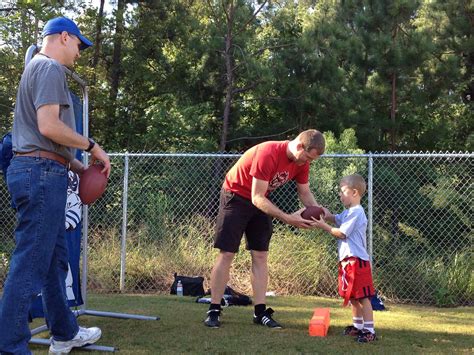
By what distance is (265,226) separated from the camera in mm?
4781

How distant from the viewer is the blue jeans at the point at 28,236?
3.06 m

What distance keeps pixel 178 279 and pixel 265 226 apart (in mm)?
2524

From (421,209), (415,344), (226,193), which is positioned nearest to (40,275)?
(226,193)

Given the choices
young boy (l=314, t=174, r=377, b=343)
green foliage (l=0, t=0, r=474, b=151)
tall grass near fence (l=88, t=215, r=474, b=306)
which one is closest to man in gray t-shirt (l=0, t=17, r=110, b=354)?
young boy (l=314, t=174, r=377, b=343)

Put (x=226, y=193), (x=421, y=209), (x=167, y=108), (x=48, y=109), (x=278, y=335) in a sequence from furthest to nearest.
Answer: (x=167, y=108), (x=421, y=209), (x=226, y=193), (x=278, y=335), (x=48, y=109)

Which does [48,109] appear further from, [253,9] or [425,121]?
[425,121]

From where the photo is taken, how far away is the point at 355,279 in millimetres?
4320

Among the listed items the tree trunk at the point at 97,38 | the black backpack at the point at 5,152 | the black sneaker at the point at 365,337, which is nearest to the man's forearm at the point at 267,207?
the black sneaker at the point at 365,337

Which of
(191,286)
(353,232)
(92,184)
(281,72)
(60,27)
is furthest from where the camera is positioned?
(281,72)

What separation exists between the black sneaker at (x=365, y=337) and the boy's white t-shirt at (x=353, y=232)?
0.55m

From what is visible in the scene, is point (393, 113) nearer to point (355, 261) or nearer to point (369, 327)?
point (355, 261)

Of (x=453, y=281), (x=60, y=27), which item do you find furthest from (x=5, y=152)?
(x=453, y=281)

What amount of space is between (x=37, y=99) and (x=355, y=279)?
8.59 ft

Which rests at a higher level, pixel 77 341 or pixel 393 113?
pixel 393 113
